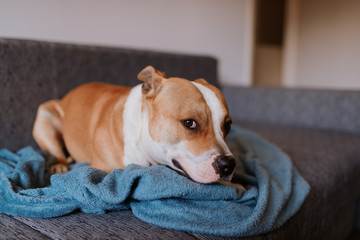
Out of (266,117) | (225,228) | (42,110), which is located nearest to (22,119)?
(42,110)

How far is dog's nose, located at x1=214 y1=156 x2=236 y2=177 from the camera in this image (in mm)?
966

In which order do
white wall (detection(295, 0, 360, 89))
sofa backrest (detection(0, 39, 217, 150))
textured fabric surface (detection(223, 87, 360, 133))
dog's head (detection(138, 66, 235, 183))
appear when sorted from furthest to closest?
white wall (detection(295, 0, 360, 89))
textured fabric surface (detection(223, 87, 360, 133))
sofa backrest (detection(0, 39, 217, 150))
dog's head (detection(138, 66, 235, 183))

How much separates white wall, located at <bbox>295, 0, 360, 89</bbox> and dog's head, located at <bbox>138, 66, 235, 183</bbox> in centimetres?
387

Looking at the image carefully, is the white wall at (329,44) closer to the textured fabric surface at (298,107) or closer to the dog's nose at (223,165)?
the textured fabric surface at (298,107)

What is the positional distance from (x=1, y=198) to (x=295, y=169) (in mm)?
1156

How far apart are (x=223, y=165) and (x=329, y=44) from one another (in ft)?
13.9

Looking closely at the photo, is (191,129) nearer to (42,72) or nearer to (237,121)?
(42,72)

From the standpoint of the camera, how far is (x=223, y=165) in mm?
964

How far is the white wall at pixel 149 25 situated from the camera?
6.15 feet

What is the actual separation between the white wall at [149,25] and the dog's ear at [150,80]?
108cm

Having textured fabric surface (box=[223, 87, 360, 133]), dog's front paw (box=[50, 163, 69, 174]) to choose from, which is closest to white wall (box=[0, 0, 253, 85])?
textured fabric surface (box=[223, 87, 360, 133])

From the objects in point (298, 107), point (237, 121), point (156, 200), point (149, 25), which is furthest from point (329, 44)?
point (156, 200)

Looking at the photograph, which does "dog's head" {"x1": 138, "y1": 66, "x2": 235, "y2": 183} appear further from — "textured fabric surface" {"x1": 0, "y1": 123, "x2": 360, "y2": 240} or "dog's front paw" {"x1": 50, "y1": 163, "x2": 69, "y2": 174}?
"dog's front paw" {"x1": 50, "y1": 163, "x2": 69, "y2": 174}

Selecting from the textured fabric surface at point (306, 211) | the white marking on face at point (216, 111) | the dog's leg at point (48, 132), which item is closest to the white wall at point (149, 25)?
the dog's leg at point (48, 132)
